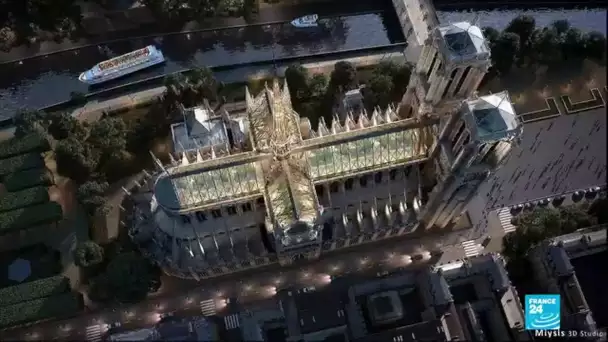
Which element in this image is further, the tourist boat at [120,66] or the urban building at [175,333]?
the tourist boat at [120,66]

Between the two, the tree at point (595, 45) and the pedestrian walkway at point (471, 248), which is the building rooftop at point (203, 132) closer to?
the pedestrian walkway at point (471, 248)

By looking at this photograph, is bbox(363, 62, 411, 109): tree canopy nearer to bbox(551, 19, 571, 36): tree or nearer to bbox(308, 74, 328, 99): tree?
bbox(308, 74, 328, 99): tree

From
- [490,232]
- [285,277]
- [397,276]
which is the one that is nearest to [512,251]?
[490,232]

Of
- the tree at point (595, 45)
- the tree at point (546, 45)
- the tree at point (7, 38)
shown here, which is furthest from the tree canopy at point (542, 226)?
the tree at point (7, 38)

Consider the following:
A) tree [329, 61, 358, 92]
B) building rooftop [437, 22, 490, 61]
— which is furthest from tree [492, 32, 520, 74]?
building rooftop [437, 22, 490, 61]

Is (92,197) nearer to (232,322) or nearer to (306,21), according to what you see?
(232,322)
